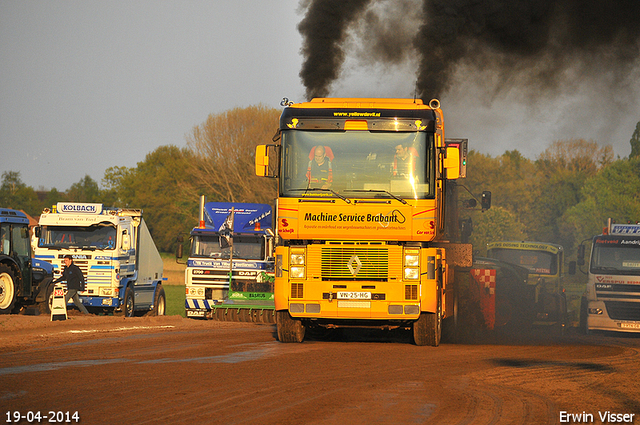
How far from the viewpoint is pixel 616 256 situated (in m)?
23.6

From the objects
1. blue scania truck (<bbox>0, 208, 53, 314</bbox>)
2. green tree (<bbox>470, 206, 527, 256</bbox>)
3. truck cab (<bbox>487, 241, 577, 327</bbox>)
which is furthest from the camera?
green tree (<bbox>470, 206, 527, 256</bbox>)

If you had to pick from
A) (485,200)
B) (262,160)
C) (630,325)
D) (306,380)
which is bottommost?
(306,380)

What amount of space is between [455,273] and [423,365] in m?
6.44

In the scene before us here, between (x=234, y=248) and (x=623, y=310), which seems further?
(x=234, y=248)

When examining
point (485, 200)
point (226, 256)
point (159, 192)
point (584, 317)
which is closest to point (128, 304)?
point (226, 256)

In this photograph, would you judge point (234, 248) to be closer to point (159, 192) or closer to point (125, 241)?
point (125, 241)

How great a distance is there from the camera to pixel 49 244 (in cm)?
2384

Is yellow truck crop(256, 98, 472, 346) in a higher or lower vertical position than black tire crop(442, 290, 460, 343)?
higher

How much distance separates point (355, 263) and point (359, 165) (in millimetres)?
1691

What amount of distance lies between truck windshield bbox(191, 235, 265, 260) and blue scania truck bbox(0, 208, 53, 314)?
4786 millimetres

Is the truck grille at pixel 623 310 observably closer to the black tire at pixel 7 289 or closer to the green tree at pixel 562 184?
the black tire at pixel 7 289

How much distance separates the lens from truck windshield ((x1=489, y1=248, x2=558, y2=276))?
93.4 feet

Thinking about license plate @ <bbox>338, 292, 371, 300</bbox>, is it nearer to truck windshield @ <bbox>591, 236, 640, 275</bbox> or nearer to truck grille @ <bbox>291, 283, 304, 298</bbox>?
truck grille @ <bbox>291, 283, 304, 298</bbox>

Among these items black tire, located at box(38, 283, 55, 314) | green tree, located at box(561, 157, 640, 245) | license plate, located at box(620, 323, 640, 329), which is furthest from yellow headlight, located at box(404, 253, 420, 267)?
green tree, located at box(561, 157, 640, 245)
